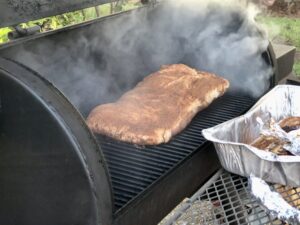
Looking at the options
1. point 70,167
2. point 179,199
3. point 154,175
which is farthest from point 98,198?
point 179,199

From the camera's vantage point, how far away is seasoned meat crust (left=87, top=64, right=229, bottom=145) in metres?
2.33

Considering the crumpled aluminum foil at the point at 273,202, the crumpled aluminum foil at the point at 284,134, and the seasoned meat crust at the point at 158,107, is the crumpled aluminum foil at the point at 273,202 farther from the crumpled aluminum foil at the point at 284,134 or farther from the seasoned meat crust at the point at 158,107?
the seasoned meat crust at the point at 158,107

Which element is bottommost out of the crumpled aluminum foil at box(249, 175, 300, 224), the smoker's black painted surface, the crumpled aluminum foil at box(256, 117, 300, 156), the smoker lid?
the crumpled aluminum foil at box(249, 175, 300, 224)

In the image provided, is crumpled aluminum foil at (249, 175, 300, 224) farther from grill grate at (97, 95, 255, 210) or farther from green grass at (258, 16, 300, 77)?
green grass at (258, 16, 300, 77)

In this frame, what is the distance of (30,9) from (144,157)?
0.97 metres

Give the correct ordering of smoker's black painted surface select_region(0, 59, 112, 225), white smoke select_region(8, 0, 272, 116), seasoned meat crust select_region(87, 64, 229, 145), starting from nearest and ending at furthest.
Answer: smoker's black painted surface select_region(0, 59, 112, 225)
seasoned meat crust select_region(87, 64, 229, 145)
white smoke select_region(8, 0, 272, 116)

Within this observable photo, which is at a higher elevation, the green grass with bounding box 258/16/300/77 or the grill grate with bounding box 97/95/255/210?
the grill grate with bounding box 97/95/255/210

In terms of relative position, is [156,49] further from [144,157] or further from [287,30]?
[287,30]

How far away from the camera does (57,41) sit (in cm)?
243

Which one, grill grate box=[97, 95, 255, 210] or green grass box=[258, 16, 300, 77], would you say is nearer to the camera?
grill grate box=[97, 95, 255, 210]

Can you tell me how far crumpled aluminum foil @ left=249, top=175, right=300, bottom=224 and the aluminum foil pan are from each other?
73 mm

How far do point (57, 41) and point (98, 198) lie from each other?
4.03 feet

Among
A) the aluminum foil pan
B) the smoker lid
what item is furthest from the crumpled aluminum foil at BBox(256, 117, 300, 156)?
the smoker lid

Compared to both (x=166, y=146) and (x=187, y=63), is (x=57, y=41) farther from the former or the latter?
(x=187, y=63)
